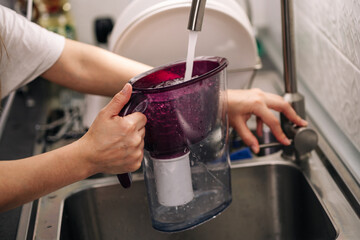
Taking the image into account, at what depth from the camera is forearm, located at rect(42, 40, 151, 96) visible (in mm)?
926

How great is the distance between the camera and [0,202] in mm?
662

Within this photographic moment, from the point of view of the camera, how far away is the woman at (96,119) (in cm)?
65

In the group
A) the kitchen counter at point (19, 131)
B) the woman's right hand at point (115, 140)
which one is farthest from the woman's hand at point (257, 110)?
the kitchen counter at point (19, 131)

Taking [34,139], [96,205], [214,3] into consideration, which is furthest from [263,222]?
[34,139]

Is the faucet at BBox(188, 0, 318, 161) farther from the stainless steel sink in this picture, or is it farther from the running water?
the running water

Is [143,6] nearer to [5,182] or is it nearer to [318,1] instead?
[318,1]

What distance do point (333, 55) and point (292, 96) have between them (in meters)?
0.14

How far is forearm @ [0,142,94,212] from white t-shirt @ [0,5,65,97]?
27cm

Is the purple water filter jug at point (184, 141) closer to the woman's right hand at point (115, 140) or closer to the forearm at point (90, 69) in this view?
the woman's right hand at point (115, 140)

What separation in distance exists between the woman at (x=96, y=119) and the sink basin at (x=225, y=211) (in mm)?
83

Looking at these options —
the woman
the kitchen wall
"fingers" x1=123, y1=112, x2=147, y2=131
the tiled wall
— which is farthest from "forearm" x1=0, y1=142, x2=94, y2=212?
the kitchen wall

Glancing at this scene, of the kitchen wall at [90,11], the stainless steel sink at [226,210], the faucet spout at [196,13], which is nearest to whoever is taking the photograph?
the faucet spout at [196,13]

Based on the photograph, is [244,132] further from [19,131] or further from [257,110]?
[19,131]

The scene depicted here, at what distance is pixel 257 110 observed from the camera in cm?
88
